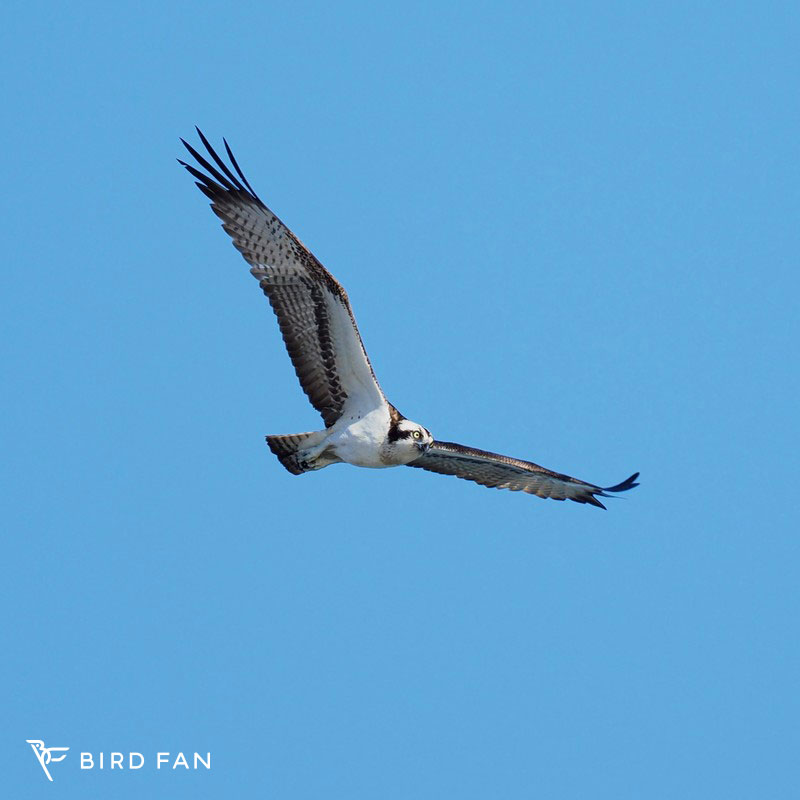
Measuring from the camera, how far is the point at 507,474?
16781 mm

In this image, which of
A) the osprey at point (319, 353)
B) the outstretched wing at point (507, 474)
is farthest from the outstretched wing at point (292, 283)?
the outstretched wing at point (507, 474)

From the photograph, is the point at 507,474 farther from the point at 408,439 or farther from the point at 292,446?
the point at 292,446

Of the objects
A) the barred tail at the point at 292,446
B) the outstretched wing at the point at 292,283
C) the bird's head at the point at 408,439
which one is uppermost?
the outstretched wing at the point at 292,283

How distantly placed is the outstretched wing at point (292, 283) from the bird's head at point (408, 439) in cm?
34

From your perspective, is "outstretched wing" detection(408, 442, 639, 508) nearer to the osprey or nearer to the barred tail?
the osprey

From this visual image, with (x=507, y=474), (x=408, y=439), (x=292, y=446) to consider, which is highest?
(x=507, y=474)

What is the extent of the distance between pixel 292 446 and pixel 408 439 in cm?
122

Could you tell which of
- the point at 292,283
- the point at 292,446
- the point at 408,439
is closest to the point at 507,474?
the point at 408,439

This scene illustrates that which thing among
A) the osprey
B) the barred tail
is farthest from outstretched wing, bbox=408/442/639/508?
the barred tail

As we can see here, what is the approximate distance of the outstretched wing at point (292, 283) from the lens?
48.5ft

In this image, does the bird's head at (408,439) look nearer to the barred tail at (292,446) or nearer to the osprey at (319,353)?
the osprey at (319,353)

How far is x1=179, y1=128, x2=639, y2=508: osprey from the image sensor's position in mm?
14852

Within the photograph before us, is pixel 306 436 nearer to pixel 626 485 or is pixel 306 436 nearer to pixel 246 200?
pixel 246 200

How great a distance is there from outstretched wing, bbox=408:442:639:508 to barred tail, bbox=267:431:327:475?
1248 millimetres
